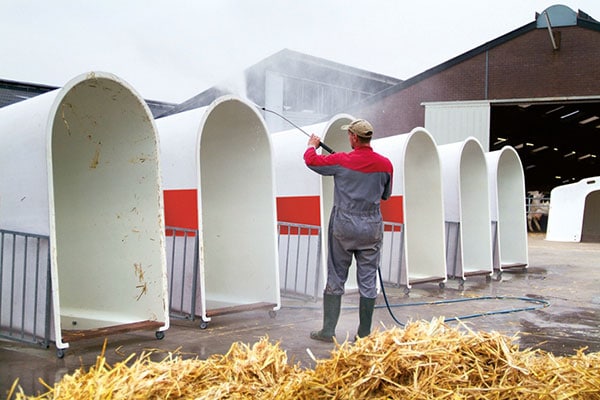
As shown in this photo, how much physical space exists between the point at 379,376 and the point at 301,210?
458 centimetres

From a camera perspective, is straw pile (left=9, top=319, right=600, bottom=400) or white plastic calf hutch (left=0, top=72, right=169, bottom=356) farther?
white plastic calf hutch (left=0, top=72, right=169, bottom=356)

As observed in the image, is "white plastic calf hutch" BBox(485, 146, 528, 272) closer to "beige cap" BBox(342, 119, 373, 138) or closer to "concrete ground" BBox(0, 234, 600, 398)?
"concrete ground" BBox(0, 234, 600, 398)

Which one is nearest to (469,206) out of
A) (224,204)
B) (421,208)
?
(421,208)

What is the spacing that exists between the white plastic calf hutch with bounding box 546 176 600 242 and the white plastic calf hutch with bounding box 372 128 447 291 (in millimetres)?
12955

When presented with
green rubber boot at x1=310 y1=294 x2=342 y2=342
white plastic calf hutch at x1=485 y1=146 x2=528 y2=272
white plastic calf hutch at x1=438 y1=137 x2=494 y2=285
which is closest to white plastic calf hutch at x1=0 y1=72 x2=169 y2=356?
green rubber boot at x1=310 y1=294 x2=342 y2=342

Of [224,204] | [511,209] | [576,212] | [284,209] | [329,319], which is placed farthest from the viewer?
[576,212]

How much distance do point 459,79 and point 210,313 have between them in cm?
1726

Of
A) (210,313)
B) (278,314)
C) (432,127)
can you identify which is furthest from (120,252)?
(432,127)

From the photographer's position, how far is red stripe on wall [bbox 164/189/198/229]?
232 inches

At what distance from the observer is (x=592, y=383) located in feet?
10.6

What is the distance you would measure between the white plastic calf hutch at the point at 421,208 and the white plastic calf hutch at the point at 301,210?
47.5 inches

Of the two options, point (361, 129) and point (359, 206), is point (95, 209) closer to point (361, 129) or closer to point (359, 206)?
point (359, 206)

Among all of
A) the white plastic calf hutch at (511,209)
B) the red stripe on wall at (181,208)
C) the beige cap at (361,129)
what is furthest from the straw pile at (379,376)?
the white plastic calf hutch at (511,209)

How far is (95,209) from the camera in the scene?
5887 mm
